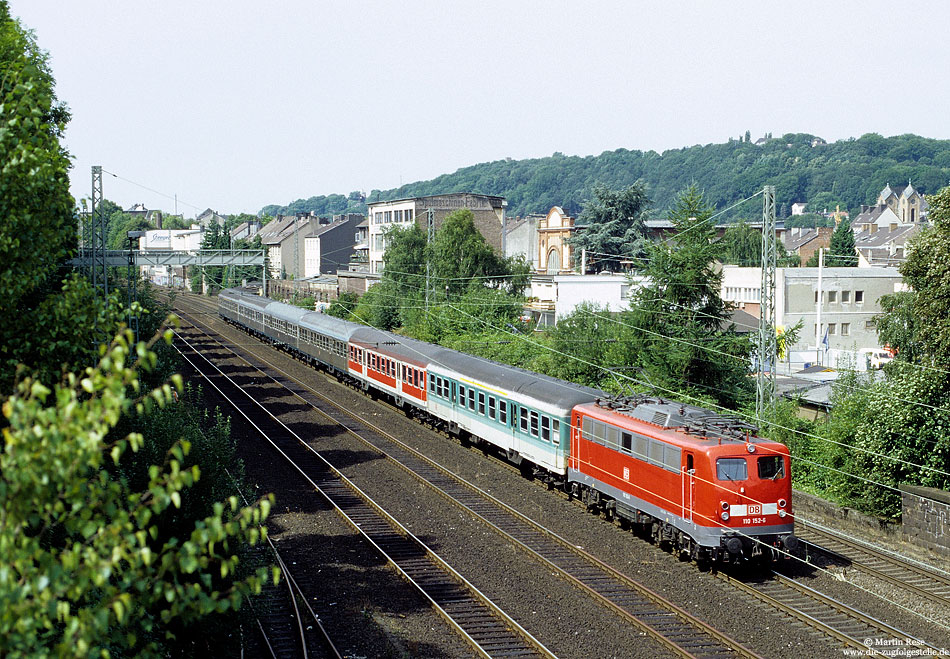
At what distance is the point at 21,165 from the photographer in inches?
444

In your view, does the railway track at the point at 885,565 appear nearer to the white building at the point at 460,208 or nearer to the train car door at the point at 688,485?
the train car door at the point at 688,485

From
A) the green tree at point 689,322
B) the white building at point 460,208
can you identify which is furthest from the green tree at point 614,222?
the green tree at point 689,322

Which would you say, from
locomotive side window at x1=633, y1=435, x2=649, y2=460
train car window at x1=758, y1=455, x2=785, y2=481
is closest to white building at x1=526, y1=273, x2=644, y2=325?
locomotive side window at x1=633, y1=435, x2=649, y2=460

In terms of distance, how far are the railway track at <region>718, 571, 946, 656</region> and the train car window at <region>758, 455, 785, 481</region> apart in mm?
2032

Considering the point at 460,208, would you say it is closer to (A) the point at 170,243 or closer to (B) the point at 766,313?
(B) the point at 766,313

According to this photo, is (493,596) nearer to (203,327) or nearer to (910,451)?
(910,451)

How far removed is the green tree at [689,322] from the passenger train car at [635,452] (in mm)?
7803

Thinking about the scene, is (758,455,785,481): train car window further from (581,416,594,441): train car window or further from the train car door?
(581,416,594,441): train car window

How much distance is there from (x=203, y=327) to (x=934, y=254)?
66.0m

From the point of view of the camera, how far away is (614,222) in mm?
81750

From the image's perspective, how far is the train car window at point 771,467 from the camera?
1819cm

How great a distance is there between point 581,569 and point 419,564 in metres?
3.44

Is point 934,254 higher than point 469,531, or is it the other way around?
point 934,254

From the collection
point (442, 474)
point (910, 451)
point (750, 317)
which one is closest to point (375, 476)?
point (442, 474)
